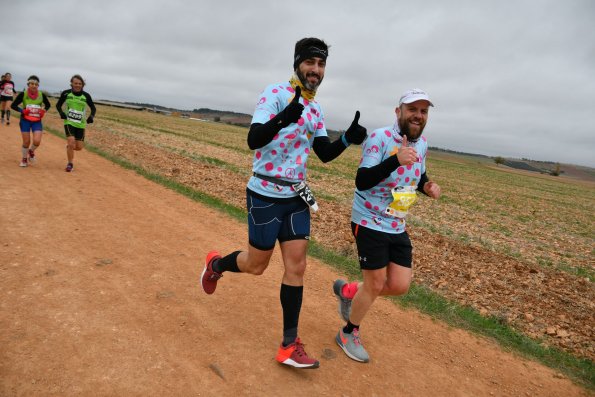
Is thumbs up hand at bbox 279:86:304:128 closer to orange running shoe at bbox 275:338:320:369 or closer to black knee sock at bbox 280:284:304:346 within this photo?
black knee sock at bbox 280:284:304:346

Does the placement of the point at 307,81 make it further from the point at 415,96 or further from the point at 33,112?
the point at 33,112

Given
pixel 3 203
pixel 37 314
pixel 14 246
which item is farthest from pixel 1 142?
pixel 37 314

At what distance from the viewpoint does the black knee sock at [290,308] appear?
11.1 ft

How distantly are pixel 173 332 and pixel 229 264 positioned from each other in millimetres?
800

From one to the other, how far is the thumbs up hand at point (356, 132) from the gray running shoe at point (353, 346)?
1.90m

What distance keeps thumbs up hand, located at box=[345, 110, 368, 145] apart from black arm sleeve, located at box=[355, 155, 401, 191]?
269mm

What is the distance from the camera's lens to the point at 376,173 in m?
3.25

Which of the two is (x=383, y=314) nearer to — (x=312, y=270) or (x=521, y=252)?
(x=312, y=270)

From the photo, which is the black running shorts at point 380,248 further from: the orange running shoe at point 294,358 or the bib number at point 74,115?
the bib number at point 74,115

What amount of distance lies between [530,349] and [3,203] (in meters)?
8.09

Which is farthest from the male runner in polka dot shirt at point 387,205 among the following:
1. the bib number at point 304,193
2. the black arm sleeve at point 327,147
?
the bib number at point 304,193

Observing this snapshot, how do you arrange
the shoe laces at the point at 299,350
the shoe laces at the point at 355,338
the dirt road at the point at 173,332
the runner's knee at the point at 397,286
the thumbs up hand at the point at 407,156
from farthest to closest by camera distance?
the shoe laces at the point at 355,338 → the runner's knee at the point at 397,286 → the shoe laces at the point at 299,350 → the thumbs up hand at the point at 407,156 → the dirt road at the point at 173,332

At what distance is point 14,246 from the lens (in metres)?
4.89

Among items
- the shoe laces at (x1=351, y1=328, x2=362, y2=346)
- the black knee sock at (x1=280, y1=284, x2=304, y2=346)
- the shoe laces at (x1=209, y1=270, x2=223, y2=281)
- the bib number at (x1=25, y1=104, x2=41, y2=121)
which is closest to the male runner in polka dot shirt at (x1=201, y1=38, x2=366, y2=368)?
the black knee sock at (x1=280, y1=284, x2=304, y2=346)
